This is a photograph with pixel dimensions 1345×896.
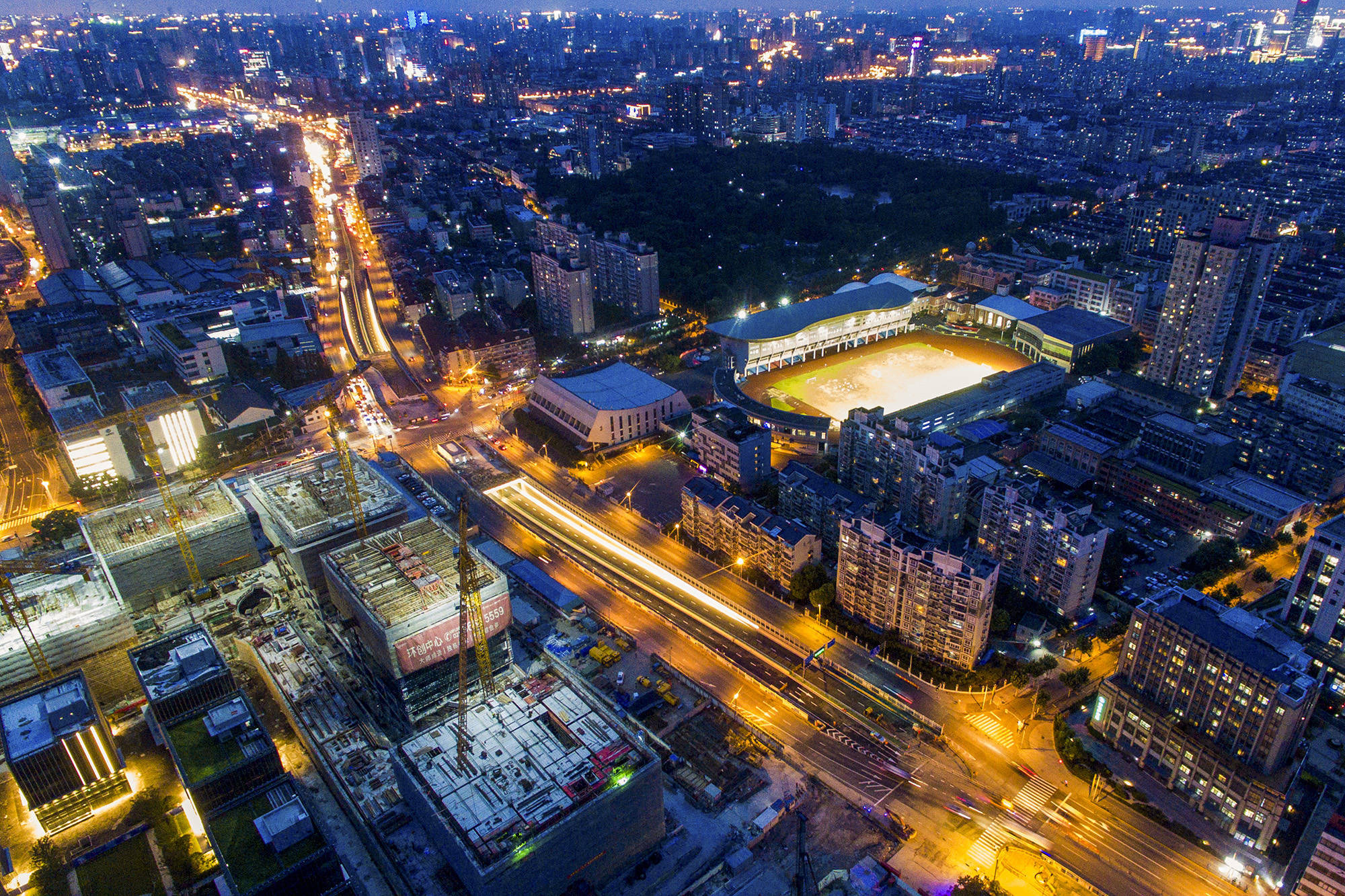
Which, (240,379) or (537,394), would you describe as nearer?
(537,394)

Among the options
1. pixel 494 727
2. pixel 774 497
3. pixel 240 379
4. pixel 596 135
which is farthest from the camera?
pixel 596 135

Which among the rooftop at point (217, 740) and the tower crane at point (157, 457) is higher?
the tower crane at point (157, 457)

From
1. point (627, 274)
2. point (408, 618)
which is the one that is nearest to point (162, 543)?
point (408, 618)

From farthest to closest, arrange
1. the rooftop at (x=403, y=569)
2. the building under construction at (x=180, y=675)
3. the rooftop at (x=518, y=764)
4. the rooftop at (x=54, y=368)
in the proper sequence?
the rooftop at (x=54, y=368) < the building under construction at (x=180, y=675) < the rooftop at (x=403, y=569) < the rooftop at (x=518, y=764)

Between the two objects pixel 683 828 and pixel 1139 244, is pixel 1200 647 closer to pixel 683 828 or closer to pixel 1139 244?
pixel 683 828

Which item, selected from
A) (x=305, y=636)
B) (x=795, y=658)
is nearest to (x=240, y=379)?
(x=305, y=636)

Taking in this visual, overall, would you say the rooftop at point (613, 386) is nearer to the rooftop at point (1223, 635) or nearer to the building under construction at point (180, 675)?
the building under construction at point (180, 675)

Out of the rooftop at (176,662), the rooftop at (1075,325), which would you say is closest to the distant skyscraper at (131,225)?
the rooftop at (176,662)
